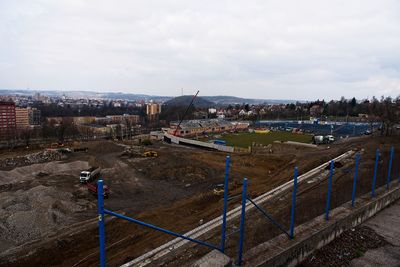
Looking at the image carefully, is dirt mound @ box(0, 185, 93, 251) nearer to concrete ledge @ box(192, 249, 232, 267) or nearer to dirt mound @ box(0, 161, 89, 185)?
dirt mound @ box(0, 161, 89, 185)

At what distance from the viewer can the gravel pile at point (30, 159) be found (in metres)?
35.4

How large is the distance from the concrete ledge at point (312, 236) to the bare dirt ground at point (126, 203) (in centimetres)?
92

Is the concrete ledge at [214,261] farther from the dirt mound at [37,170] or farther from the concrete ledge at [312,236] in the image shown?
the dirt mound at [37,170]

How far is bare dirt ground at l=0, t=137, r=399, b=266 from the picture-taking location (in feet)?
40.9

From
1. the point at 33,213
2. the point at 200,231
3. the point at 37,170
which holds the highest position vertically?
the point at 200,231

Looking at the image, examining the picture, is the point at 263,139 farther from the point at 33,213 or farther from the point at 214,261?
the point at 214,261

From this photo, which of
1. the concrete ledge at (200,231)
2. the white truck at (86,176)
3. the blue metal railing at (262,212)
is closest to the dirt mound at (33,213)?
the white truck at (86,176)

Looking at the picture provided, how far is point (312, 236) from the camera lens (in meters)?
6.36

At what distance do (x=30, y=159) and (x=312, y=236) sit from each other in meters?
40.5

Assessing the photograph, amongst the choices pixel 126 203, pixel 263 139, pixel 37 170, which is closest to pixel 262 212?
→ pixel 126 203

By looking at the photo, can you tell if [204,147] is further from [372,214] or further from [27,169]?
[372,214]

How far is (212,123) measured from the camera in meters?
78.6

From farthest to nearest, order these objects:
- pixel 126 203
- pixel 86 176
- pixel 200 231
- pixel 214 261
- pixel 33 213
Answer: pixel 86 176 → pixel 126 203 → pixel 33 213 → pixel 200 231 → pixel 214 261

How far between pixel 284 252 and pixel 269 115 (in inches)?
4620
